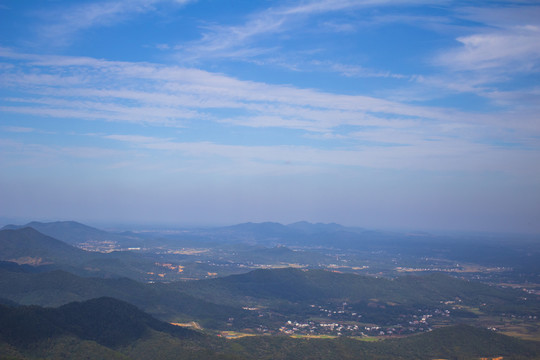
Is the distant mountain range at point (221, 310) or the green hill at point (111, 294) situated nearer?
the distant mountain range at point (221, 310)

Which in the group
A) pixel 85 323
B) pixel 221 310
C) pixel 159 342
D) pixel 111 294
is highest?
pixel 85 323

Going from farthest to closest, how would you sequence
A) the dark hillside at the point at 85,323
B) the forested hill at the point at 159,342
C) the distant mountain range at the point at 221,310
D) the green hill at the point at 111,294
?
1. the green hill at the point at 111,294
2. the distant mountain range at the point at 221,310
3. the dark hillside at the point at 85,323
4. the forested hill at the point at 159,342

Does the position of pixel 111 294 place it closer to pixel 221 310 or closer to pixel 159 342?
pixel 221 310

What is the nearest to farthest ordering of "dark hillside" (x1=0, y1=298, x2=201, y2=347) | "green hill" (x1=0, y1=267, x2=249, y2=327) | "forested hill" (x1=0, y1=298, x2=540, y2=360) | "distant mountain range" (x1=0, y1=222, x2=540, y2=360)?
"forested hill" (x1=0, y1=298, x2=540, y2=360), "dark hillside" (x1=0, y1=298, x2=201, y2=347), "distant mountain range" (x1=0, y1=222, x2=540, y2=360), "green hill" (x1=0, y1=267, x2=249, y2=327)

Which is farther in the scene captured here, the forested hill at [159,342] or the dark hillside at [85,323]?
the dark hillside at [85,323]

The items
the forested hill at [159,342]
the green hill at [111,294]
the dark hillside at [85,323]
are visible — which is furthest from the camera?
the green hill at [111,294]

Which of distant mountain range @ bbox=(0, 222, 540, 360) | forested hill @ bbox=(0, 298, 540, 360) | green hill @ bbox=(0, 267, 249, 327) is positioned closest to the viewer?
forested hill @ bbox=(0, 298, 540, 360)

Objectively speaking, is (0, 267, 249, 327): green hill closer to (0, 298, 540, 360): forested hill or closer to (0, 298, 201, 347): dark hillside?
(0, 298, 201, 347): dark hillside

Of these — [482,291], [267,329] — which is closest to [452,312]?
[482,291]

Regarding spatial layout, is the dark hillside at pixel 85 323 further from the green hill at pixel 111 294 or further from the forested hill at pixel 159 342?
the green hill at pixel 111 294

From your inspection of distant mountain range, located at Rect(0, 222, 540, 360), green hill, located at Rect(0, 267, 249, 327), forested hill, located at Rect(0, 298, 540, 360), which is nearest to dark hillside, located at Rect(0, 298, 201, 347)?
forested hill, located at Rect(0, 298, 540, 360)

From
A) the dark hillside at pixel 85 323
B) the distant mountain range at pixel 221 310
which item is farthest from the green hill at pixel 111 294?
the dark hillside at pixel 85 323

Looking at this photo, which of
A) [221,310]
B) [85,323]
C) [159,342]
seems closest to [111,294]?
[221,310]

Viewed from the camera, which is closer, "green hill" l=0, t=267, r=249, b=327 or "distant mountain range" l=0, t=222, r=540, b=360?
"distant mountain range" l=0, t=222, r=540, b=360
